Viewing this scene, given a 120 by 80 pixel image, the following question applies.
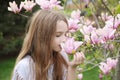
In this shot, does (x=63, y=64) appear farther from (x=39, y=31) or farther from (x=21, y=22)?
(x=21, y=22)

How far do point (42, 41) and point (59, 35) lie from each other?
0.15m

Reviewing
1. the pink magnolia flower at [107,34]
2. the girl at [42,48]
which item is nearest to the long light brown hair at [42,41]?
the girl at [42,48]

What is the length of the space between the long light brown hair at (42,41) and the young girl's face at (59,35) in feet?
0.07

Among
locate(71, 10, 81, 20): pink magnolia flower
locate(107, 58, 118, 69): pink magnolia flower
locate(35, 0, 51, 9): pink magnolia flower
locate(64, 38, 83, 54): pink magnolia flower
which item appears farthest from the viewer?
locate(71, 10, 81, 20): pink magnolia flower

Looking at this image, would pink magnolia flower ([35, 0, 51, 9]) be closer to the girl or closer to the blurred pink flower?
the girl

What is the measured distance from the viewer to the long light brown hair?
2.40m

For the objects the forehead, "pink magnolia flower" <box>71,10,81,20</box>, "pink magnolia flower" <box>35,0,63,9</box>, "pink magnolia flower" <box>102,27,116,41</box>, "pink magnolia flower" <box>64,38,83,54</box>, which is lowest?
"pink magnolia flower" <box>64,38,83,54</box>

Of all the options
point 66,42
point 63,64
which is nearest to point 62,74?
point 63,64

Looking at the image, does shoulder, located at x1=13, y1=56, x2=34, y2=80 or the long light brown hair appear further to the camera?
shoulder, located at x1=13, y1=56, x2=34, y2=80

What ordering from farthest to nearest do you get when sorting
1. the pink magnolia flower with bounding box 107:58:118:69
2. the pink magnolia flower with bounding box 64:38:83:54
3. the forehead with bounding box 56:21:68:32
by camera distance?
the pink magnolia flower with bounding box 107:58:118:69
the forehead with bounding box 56:21:68:32
the pink magnolia flower with bounding box 64:38:83:54

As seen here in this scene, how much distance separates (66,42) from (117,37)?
61 centimetres

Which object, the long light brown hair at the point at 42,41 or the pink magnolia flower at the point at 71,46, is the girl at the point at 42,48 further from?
the pink magnolia flower at the point at 71,46

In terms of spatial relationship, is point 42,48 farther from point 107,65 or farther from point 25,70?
point 107,65

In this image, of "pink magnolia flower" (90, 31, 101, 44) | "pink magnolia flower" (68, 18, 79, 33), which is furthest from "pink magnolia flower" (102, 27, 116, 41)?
"pink magnolia flower" (68, 18, 79, 33)
